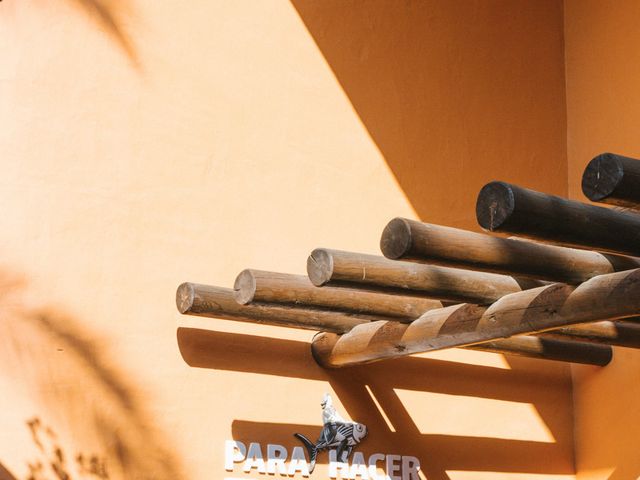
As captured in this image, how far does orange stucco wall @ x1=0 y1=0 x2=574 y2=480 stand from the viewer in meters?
5.06

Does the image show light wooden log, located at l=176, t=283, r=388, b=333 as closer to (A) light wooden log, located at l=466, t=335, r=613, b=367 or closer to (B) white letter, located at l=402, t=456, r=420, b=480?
(A) light wooden log, located at l=466, t=335, r=613, b=367

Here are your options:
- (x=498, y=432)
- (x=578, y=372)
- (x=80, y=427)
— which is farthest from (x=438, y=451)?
(x=80, y=427)

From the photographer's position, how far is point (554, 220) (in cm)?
347

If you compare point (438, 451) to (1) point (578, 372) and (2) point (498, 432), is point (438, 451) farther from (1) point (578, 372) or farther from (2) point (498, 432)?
(1) point (578, 372)

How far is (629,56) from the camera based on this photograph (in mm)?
6699

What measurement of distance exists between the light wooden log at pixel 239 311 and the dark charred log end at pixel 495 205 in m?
1.62

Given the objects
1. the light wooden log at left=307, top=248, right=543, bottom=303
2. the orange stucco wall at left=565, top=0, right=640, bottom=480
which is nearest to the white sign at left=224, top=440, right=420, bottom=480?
the orange stucco wall at left=565, top=0, right=640, bottom=480

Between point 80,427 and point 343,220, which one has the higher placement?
point 343,220

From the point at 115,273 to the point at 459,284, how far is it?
184cm

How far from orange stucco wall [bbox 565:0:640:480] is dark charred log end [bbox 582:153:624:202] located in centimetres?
308

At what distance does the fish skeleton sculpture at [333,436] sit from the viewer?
5.51m

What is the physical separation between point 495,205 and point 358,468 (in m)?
2.60

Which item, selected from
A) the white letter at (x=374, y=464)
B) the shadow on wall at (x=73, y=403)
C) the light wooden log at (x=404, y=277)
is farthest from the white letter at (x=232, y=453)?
the light wooden log at (x=404, y=277)

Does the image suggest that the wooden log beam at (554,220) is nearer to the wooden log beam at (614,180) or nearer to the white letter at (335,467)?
the wooden log beam at (614,180)
